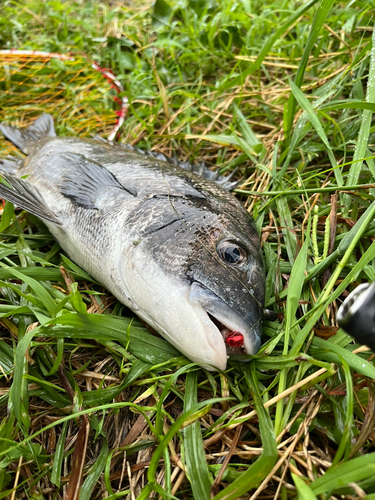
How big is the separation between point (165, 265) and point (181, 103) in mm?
2425

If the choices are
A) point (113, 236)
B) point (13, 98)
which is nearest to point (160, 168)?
point (113, 236)

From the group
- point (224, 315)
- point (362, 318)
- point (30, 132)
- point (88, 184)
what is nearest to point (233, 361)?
point (224, 315)

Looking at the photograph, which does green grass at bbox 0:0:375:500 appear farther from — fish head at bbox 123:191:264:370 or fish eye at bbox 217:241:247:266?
fish eye at bbox 217:241:247:266

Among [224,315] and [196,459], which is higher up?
[224,315]

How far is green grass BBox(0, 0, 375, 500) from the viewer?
1.70 m

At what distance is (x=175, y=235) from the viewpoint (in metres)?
2.15

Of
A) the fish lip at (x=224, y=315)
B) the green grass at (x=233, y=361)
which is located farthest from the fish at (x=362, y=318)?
the fish lip at (x=224, y=315)

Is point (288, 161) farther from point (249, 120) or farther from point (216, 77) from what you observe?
point (216, 77)

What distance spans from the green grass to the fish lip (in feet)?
0.41

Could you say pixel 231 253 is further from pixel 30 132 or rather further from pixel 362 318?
pixel 30 132

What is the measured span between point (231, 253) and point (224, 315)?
39 cm

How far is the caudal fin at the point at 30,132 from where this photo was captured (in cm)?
360

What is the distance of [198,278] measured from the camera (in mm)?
1950

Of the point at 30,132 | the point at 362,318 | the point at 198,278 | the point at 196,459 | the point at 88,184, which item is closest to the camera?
the point at 362,318
